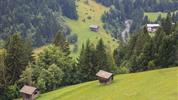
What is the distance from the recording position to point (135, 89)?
7856 centimetres

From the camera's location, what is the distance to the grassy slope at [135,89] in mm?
72506

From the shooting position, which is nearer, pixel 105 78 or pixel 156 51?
pixel 105 78

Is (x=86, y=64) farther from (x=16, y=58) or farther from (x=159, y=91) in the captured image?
(x=159, y=91)

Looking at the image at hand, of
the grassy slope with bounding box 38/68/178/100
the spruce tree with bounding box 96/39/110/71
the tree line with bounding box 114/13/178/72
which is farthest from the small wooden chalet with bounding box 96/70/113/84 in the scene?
the spruce tree with bounding box 96/39/110/71

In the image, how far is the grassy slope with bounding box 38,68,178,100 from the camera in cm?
7251

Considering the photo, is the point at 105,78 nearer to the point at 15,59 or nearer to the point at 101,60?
the point at 101,60

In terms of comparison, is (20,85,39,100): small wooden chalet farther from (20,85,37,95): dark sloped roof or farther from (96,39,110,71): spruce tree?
(96,39,110,71): spruce tree

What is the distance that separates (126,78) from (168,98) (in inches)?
923

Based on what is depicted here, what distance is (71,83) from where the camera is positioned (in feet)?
375

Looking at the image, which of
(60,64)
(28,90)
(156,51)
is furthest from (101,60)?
(28,90)

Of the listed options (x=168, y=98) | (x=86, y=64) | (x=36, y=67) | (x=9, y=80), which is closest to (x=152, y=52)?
(x=86, y=64)

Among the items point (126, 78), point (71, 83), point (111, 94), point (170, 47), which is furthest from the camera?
point (71, 83)

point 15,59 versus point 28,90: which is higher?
point 15,59

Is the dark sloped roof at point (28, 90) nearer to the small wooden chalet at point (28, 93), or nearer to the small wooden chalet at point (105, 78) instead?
the small wooden chalet at point (28, 93)
